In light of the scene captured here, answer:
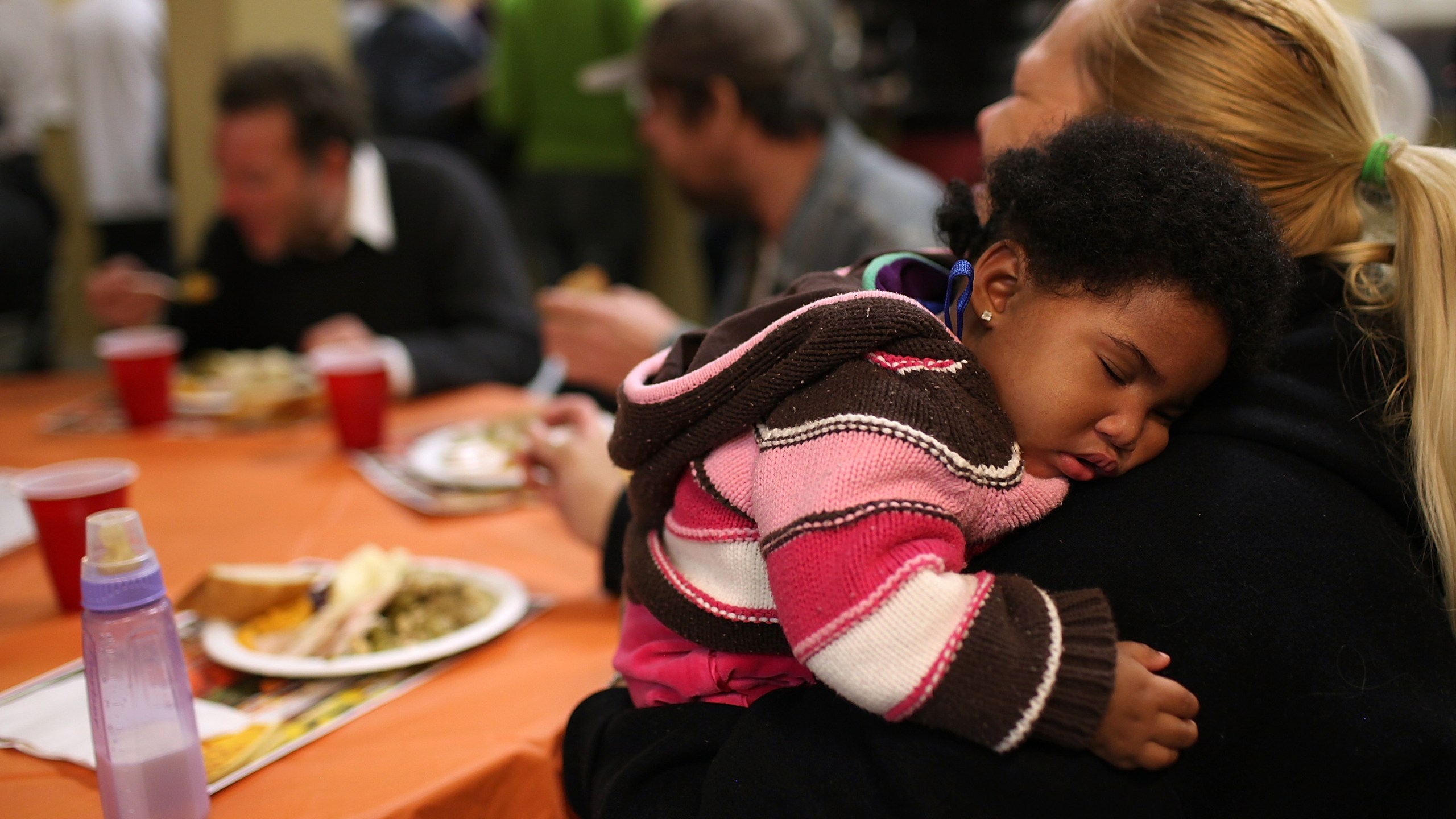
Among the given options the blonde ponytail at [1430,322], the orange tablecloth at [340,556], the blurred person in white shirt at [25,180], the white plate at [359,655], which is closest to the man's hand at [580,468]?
the orange tablecloth at [340,556]

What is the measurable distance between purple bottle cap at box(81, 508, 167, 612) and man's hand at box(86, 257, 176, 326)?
232 cm

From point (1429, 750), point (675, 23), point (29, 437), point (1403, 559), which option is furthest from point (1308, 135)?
point (29, 437)

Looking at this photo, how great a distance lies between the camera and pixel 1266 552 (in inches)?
34.0

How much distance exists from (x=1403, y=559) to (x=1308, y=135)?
1.47 feet

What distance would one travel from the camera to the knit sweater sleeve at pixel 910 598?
772 mm

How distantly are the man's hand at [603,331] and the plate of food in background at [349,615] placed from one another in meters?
0.84

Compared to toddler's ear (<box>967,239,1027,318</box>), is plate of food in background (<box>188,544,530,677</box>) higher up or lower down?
lower down

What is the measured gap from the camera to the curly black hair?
0.88 metres

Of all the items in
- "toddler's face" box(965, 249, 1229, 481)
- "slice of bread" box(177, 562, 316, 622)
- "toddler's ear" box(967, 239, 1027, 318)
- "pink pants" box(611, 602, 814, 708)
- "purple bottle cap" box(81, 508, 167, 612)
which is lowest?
"slice of bread" box(177, 562, 316, 622)

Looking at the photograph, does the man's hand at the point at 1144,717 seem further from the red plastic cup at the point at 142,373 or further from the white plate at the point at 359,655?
the red plastic cup at the point at 142,373

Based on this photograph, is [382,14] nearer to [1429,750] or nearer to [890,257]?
[890,257]

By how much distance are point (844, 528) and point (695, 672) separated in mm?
293

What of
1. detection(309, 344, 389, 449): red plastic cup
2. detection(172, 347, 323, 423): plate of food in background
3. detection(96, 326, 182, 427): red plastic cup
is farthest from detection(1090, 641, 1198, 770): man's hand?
detection(96, 326, 182, 427): red plastic cup

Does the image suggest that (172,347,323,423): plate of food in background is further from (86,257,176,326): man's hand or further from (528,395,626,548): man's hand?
(528,395,626,548): man's hand
